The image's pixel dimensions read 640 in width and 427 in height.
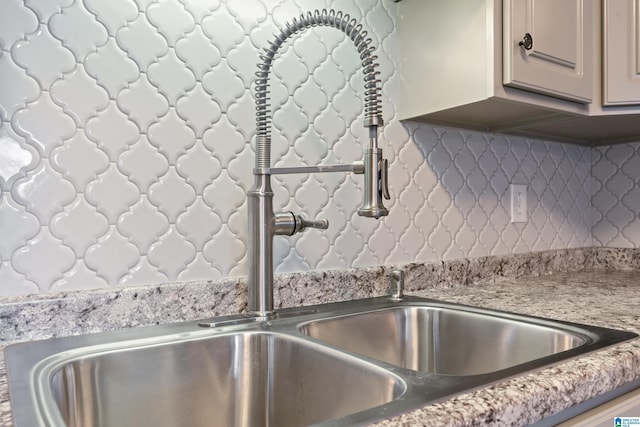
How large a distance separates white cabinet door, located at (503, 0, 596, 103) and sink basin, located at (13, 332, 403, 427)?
71 cm

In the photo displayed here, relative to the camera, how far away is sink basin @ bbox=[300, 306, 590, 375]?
0.86 meters

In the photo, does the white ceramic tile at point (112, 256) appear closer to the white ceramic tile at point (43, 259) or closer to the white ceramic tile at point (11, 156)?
the white ceramic tile at point (43, 259)

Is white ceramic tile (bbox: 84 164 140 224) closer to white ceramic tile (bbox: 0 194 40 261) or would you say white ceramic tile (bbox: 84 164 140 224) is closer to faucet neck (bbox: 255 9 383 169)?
white ceramic tile (bbox: 0 194 40 261)

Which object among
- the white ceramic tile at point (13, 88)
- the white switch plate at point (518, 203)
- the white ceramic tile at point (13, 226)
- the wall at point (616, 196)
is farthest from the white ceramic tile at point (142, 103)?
the wall at point (616, 196)

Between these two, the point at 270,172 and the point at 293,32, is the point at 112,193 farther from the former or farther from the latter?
the point at 293,32

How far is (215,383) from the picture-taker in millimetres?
787

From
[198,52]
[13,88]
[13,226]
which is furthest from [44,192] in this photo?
[198,52]

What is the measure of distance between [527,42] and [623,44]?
419 millimetres

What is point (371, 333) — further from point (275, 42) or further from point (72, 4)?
point (72, 4)

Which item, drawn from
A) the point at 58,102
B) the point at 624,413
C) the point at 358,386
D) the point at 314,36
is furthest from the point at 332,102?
the point at 624,413

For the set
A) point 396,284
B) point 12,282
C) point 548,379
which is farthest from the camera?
point 396,284

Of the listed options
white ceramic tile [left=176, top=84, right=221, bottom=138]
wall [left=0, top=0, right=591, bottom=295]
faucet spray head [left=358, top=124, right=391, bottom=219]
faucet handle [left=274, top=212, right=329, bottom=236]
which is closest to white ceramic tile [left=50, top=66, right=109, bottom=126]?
wall [left=0, top=0, right=591, bottom=295]

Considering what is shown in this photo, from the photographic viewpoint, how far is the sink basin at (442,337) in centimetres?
86

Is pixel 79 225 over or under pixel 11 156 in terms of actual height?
under
